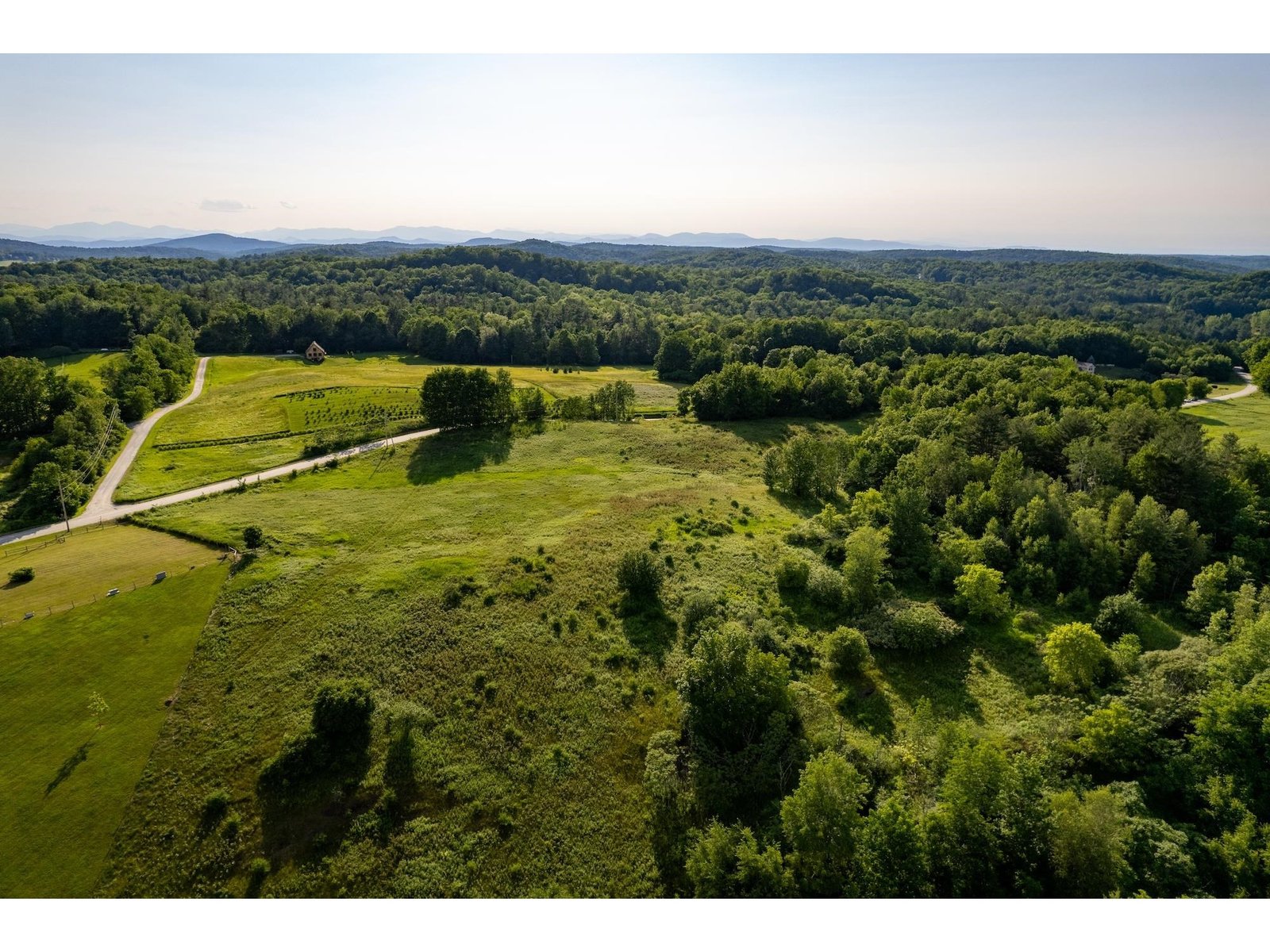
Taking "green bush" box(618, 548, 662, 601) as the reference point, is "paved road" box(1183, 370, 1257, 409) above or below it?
above

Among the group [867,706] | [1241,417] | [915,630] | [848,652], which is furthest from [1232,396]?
[867,706]

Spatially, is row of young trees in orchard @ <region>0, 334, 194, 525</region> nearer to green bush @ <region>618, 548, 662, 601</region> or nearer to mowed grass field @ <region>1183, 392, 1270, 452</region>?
green bush @ <region>618, 548, 662, 601</region>

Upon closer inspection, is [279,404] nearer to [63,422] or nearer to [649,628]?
[63,422]

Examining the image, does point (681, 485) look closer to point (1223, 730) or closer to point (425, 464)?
point (425, 464)

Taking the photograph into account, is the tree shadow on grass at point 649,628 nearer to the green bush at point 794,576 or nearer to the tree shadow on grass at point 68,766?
the green bush at point 794,576

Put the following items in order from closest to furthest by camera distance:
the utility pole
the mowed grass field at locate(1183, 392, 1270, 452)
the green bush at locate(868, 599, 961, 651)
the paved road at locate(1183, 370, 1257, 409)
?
the green bush at locate(868, 599, 961, 651) → the utility pole → the mowed grass field at locate(1183, 392, 1270, 452) → the paved road at locate(1183, 370, 1257, 409)

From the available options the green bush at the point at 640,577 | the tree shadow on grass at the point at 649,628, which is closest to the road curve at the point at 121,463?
the green bush at the point at 640,577

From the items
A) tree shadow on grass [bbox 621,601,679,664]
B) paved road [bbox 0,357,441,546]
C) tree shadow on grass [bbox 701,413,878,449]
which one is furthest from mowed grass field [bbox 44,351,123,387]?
tree shadow on grass [bbox 621,601,679,664]
